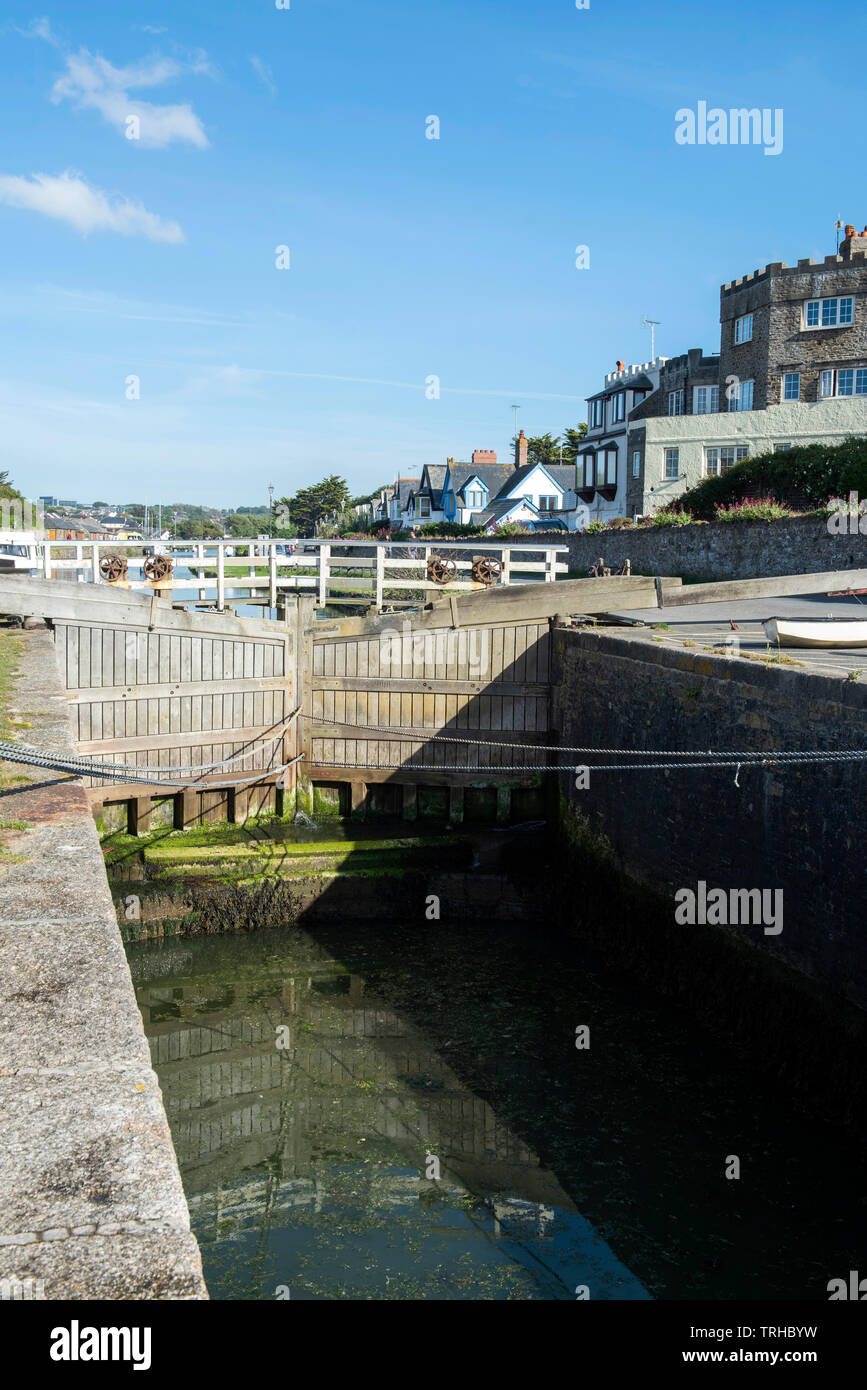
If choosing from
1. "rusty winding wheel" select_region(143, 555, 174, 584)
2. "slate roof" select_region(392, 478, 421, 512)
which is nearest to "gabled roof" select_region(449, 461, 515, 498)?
"slate roof" select_region(392, 478, 421, 512)

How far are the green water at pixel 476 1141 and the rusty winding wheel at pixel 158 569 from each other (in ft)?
16.7

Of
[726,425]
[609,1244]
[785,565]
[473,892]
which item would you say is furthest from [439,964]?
[726,425]

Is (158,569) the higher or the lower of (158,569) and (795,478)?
the lower

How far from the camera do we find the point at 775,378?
1592 inches

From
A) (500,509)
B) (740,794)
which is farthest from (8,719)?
(500,509)

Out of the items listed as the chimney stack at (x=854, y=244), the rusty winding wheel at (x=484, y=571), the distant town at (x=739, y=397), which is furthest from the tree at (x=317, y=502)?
the rusty winding wheel at (x=484, y=571)

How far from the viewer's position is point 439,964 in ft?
36.3

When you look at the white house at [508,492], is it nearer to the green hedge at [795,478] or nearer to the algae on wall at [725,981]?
the green hedge at [795,478]

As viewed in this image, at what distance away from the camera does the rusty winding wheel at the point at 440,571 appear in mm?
14422

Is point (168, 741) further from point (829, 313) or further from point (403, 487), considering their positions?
point (403, 487)

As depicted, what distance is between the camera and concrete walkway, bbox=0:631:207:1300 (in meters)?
2.32

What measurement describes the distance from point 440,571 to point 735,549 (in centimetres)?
1474
